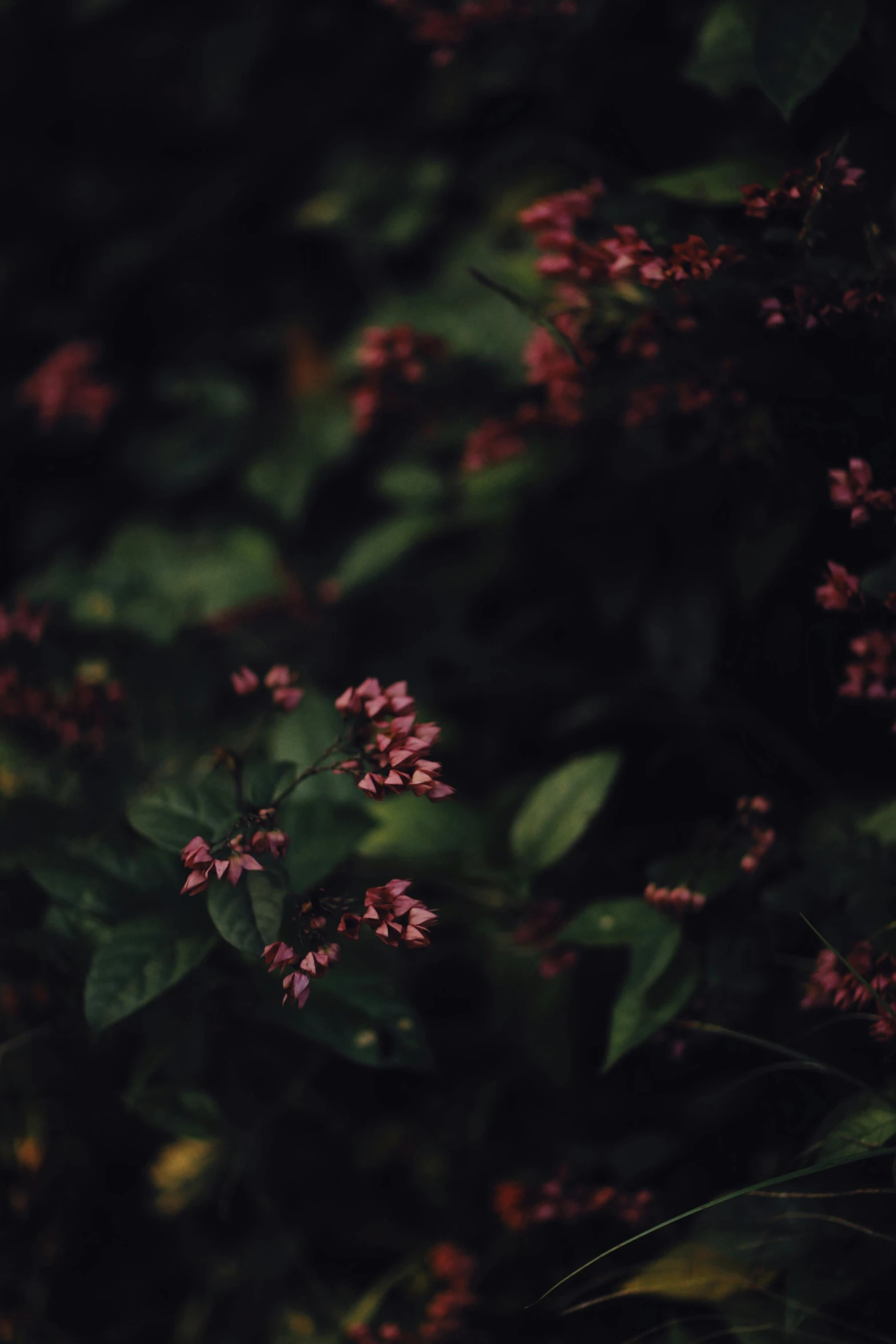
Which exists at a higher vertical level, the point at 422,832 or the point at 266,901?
the point at 266,901

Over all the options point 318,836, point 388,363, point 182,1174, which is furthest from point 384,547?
point 182,1174

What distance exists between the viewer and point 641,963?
54.4 inches

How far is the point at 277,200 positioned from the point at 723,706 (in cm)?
224

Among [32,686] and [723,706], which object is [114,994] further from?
[723,706]

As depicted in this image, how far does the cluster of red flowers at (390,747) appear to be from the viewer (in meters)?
1.20

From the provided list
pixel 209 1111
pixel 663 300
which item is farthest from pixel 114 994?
pixel 663 300

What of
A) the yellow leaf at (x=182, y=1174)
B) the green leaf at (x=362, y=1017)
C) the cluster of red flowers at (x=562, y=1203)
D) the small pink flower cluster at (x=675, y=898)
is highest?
the small pink flower cluster at (x=675, y=898)

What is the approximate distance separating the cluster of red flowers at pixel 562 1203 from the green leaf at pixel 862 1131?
326mm

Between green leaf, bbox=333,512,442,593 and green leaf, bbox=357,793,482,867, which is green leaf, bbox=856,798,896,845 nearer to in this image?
green leaf, bbox=357,793,482,867

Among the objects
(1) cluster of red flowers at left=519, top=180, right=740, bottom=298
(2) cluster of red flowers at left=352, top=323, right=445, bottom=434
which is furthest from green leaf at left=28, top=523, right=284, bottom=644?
(1) cluster of red flowers at left=519, top=180, right=740, bottom=298

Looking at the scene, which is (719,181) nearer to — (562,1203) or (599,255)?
(599,255)

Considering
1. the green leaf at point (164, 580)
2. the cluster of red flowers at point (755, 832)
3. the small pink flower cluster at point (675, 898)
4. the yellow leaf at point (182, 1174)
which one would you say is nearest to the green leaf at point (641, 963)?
the small pink flower cluster at point (675, 898)

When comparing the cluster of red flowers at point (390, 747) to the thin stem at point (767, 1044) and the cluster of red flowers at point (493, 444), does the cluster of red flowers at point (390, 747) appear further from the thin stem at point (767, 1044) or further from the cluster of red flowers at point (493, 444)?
the cluster of red flowers at point (493, 444)

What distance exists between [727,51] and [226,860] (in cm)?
158
